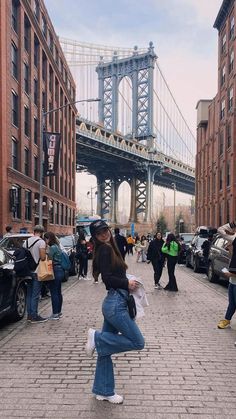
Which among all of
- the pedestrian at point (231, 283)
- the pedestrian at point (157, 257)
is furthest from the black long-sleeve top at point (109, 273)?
the pedestrian at point (157, 257)

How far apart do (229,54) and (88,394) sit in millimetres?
41285

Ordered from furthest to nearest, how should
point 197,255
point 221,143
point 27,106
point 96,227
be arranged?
point 221,143
point 27,106
point 197,255
point 96,227

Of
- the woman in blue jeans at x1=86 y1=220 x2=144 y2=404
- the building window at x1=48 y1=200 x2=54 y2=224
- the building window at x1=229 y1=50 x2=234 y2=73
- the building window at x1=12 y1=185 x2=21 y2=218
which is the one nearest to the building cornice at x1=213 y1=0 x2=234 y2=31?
the building window at x1=229 y1=50 x2=234 y2=73

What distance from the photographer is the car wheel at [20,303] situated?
7805 mm

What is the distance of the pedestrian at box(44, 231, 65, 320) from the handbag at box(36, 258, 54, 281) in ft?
0.71

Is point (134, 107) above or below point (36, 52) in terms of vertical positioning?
above

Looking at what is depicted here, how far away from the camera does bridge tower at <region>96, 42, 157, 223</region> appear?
8295cm

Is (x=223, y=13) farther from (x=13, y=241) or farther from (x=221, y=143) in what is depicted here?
(x=13, y=241)

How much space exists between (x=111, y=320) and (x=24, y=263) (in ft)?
12.8

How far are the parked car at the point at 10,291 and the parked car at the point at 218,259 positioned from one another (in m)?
6.26

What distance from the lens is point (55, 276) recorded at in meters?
8.05

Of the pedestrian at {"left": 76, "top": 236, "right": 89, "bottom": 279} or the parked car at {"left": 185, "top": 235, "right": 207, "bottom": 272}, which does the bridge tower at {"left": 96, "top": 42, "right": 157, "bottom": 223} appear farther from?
the pedestrian at {"left": 76, "top": 236, "right": 89, "bottom": 279}

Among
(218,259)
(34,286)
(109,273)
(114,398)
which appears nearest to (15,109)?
(218,259)

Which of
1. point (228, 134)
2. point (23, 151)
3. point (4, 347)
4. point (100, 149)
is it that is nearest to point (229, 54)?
point (228, 134)
